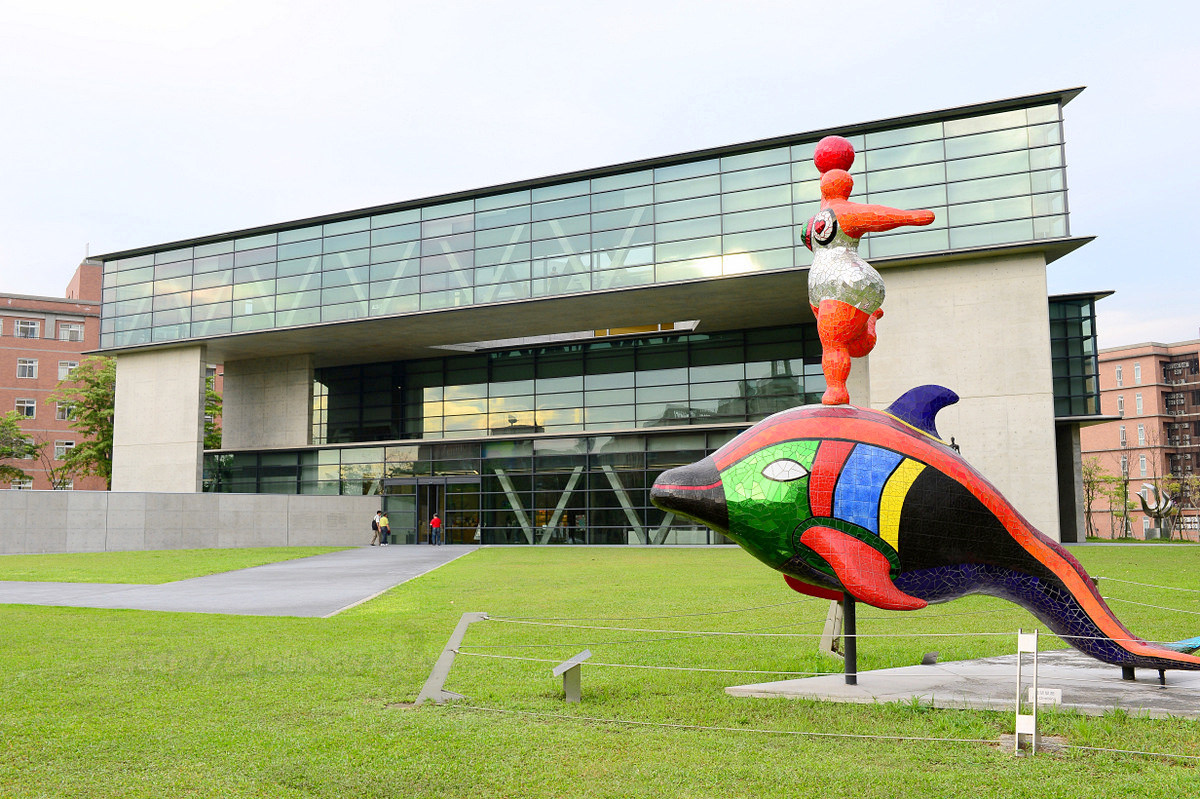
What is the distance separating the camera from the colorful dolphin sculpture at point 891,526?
24.5 feet

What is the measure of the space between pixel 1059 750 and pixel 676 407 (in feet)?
109

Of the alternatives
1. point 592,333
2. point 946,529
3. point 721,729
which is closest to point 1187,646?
point 946,529

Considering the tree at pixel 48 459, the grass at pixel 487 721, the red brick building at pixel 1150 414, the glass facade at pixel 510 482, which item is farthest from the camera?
the red brick building at pixel 1150 414

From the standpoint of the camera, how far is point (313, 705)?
793 centimetres

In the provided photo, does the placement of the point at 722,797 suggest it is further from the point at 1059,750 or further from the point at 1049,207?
the point at 1049,207

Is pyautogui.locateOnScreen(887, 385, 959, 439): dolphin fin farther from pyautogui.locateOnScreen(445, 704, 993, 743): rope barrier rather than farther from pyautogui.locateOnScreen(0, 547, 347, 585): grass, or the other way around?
pyautogui.locateOnScreen(0, 547, 347, 585): grass

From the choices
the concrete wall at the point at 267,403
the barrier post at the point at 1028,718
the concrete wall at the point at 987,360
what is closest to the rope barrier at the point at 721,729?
the barrier post at the point at 1028,718

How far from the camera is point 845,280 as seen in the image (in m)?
8.13

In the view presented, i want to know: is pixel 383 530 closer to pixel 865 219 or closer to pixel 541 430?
pixel 541 430

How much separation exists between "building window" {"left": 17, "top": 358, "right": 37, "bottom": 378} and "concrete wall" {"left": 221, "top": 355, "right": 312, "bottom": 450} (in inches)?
1346

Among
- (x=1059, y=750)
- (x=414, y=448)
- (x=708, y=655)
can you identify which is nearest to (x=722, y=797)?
(x=1059, y=750)

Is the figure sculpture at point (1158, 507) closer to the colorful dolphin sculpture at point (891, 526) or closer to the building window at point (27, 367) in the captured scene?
the colorful dolphin sculpture at point (891, 526)

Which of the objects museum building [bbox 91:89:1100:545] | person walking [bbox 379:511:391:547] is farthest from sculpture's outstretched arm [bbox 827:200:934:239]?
person walking [bbox 379:511:391:547]

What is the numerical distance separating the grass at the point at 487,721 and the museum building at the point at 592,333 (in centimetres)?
1883
